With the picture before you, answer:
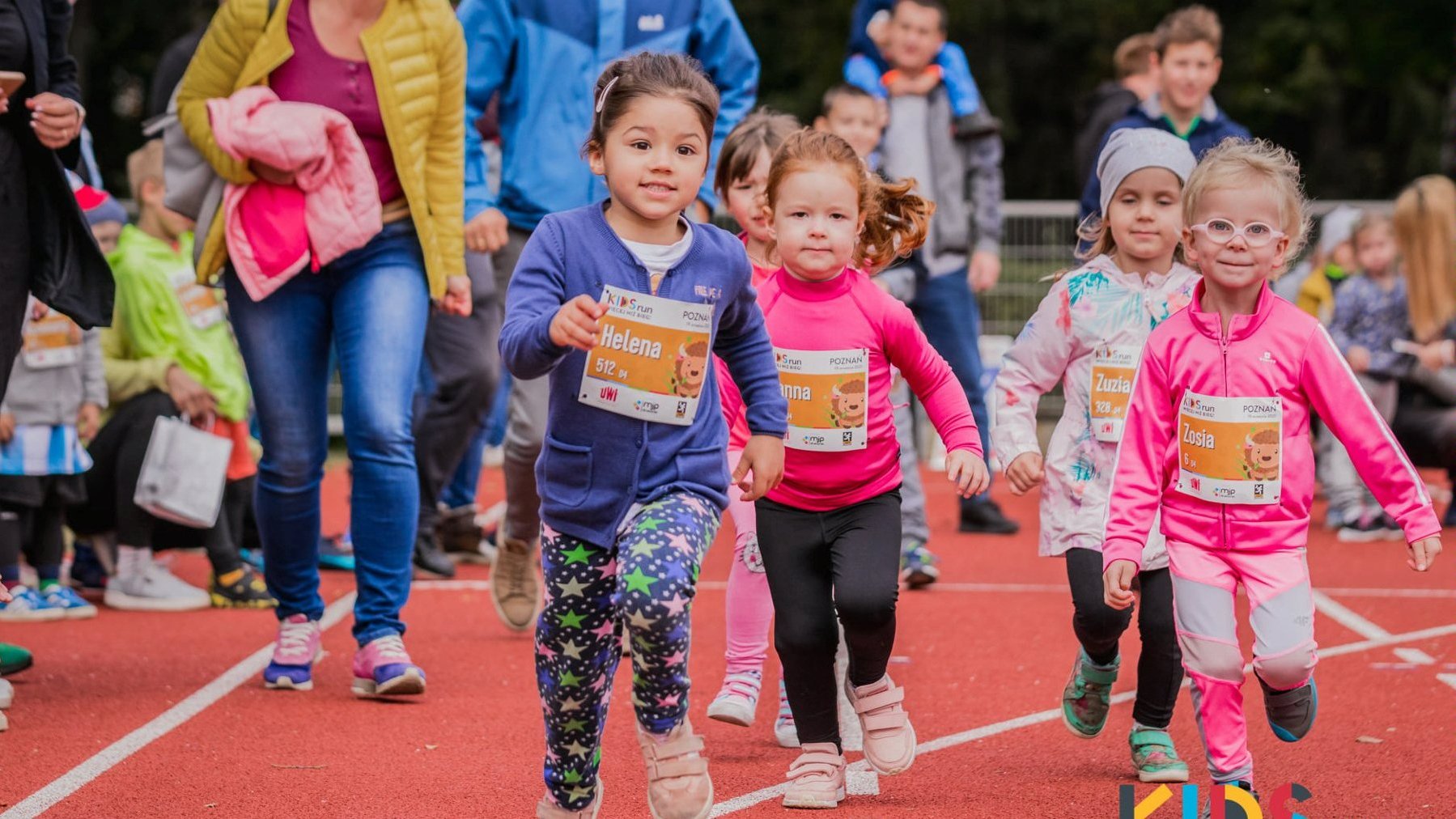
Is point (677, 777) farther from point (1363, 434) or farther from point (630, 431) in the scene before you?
point (1363, 434)

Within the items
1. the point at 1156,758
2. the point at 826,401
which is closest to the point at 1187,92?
the point at 826,401

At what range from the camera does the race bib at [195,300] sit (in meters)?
8.34

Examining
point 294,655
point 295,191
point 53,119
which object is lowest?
point 294,655

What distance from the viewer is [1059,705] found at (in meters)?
6.04

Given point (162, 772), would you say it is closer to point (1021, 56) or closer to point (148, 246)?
point (148, 246)

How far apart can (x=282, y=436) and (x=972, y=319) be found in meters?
4.46

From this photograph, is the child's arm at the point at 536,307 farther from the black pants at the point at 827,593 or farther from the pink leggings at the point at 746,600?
the pink leggings at the point at 746,600

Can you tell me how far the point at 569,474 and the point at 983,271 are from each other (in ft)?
19.1

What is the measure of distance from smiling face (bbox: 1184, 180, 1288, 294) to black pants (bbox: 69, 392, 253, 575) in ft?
15.5

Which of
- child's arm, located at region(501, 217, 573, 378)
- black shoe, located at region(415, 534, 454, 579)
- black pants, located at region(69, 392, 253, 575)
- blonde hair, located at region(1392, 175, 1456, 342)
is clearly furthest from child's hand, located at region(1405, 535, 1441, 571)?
blonde hair, located at region(1392, 175, 1456, 342)

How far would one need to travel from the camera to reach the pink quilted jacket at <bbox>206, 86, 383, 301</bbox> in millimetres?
5680

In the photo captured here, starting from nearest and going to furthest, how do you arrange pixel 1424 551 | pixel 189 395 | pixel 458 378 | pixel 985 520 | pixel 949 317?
pixel 1424 551 < pixel 189 395 < pixel 458 378 < pixel 949 317 < pixel 985 520

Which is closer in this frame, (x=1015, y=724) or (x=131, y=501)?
(x=1015, y=724)

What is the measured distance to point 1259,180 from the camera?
14.9 ft
